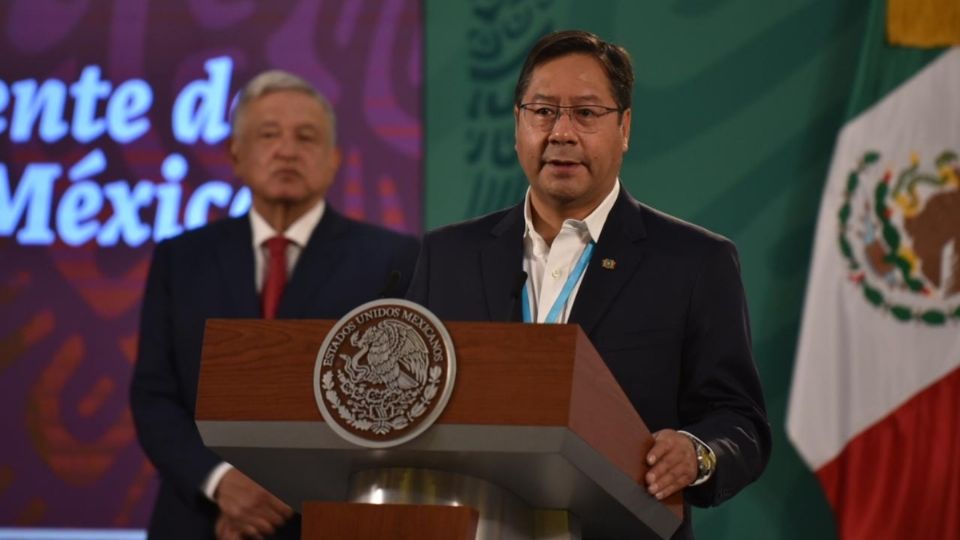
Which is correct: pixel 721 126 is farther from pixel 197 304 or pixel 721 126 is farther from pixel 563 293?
pixel 563 293

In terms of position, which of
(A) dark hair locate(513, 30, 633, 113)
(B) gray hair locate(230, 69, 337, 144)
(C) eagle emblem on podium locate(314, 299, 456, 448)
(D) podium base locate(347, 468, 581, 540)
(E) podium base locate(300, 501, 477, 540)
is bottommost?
(E) podium base locate(300, 501, 477, 540)

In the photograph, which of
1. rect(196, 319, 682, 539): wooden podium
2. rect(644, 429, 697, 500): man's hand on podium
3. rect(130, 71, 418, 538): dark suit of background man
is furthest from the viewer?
rect(130, 71, 418, 538): dark suit of background man

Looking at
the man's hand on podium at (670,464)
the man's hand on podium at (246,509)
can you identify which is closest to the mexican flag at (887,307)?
A: the man's hand on podium at (246,509)

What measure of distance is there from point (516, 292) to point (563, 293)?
0.26 feet

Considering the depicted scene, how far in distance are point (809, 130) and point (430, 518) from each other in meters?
3.48

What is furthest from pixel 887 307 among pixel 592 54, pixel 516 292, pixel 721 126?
pixel 516 292

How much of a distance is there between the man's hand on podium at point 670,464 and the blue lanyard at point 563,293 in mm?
330

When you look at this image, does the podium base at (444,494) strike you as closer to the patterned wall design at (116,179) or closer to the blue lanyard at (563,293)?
the blue lanyard at (563,293)

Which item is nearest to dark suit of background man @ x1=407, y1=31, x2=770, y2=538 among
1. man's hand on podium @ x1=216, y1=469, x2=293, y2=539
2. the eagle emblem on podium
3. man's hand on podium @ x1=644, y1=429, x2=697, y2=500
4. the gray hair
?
man's hand on podium @ x1=644, y1=429, x2=697, y2=500

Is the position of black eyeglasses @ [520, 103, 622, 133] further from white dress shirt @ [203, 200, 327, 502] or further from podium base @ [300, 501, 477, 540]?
white dress shirt @ [203, 200, 327, 502]

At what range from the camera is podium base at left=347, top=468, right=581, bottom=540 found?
171cm

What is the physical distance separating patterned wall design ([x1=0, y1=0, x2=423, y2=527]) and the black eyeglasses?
268 cm

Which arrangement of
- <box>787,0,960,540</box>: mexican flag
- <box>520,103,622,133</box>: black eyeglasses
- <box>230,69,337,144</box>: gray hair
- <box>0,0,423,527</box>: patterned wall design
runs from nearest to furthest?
<box>520,103,622,133</box>: black eyeglasses
<box>230,69,337,144</box>: gray hair
<box>787,0,960,540</box>: mexican flag
<box>0,0,423,527</box>: patterned wall design

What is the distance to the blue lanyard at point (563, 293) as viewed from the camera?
86.7 inches
